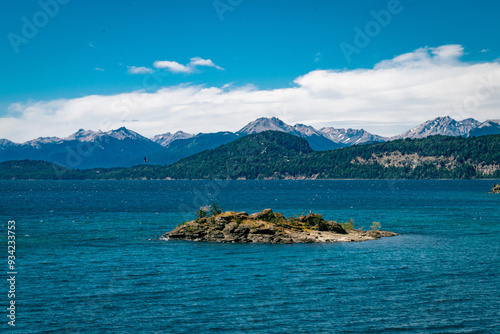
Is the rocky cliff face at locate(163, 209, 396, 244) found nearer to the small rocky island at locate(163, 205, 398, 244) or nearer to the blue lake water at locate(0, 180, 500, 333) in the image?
the small rocky island at locate(163, 205, 398, 244)

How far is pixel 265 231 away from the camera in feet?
248

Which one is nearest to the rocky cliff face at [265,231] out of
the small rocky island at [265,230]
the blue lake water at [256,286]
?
the small rocky island at [265,230]

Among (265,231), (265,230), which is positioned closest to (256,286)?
(265,231)

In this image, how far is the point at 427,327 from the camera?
108ft

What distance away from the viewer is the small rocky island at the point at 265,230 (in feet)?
245

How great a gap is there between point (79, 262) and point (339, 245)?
120 feet

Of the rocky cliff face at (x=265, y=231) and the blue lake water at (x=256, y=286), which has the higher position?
the rocky cliff face at (x=265, y=231)

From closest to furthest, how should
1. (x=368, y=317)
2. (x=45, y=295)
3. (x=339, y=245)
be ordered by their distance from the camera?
1. (x=368, y=317)
2. (x=45, y=295)
3. (x=339, y=245)

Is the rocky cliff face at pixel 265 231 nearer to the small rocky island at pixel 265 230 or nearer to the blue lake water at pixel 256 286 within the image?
the small rocky island at pixel 265 230

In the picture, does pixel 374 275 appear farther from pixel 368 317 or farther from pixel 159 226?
pixel 159 226

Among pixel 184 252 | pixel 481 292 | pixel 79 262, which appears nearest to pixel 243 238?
pixel 184 252

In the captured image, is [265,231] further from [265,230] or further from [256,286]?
[256,286]

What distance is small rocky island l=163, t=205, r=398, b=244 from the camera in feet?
245

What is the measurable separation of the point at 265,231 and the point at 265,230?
190mm
